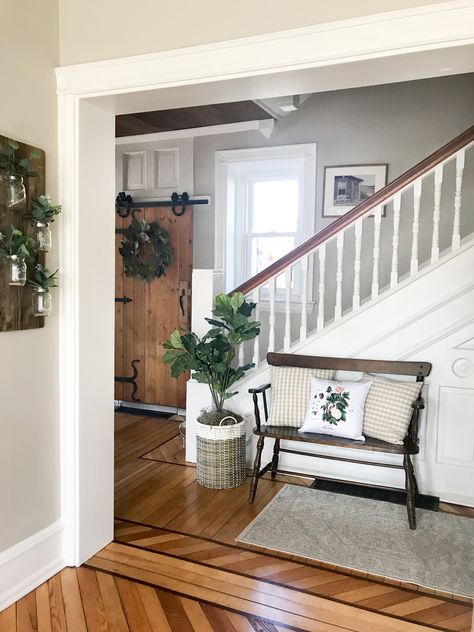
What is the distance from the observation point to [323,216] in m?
4.46

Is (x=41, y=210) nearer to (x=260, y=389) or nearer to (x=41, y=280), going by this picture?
(x=41, y=280)

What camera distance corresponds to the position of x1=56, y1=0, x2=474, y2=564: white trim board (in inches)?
70.2

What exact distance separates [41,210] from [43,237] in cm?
12

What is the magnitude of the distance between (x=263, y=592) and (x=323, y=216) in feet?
10.1

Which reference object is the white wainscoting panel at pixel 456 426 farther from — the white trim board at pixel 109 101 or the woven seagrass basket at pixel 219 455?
the white trim board at pixel 109 101


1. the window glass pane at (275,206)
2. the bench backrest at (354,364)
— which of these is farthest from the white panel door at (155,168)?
the bench backrest at (354,364)

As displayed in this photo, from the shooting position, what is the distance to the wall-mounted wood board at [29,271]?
2027 mm

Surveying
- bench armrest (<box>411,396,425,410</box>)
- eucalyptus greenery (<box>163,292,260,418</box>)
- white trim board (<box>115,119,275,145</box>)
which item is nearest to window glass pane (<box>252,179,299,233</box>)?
white trim board (<box>115,119,275,145</box>)

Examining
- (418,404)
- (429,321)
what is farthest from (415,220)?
(418,404)

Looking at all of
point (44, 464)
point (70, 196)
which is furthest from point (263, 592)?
point (70, 196)

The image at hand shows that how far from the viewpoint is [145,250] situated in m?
4.96

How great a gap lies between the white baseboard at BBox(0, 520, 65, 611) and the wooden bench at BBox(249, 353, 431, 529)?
113cm

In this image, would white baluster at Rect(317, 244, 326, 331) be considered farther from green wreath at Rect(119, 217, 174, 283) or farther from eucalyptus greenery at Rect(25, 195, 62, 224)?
green wreath at Rect(119, 217, 174, 283)

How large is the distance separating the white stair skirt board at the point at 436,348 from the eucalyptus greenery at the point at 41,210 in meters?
1.91
